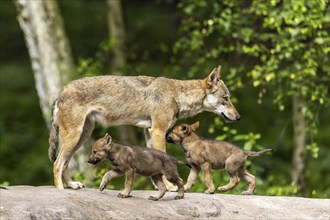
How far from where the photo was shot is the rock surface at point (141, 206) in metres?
8.94

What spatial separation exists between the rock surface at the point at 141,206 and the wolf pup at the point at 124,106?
1060 millimetres

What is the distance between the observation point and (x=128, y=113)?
12.1 metres

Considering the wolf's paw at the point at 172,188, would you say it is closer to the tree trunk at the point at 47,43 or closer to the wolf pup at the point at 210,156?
the wolf pup at the point at 210,156

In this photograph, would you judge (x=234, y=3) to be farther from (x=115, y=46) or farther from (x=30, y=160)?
(x=30, y=160)

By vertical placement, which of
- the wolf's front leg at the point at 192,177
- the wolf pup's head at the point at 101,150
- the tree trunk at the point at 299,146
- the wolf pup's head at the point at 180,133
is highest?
the wolf pup's head at the point at 101,150

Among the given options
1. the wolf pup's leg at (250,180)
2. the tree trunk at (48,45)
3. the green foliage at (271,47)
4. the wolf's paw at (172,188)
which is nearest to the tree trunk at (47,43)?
the tree trunk at (48,45)

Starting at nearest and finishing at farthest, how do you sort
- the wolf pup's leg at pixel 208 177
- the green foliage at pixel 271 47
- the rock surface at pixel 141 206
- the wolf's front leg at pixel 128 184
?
the rock surface at pixel 141 206 < the wolf's front leg at pixel 128 184 < the wolf pup's leg at pixel 208 177 < the green foliage at pixel 271 47

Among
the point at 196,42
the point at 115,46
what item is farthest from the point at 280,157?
the point at 196,42

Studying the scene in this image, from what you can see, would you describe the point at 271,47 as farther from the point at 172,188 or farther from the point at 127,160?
the point at 127,160

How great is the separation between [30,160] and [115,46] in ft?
13.2

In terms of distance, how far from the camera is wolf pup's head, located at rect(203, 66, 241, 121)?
12.8 meters

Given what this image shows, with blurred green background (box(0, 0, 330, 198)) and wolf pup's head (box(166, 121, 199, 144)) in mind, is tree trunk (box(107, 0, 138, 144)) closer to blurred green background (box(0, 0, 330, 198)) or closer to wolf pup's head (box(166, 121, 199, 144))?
blurred green background (box(0, 0, 330, 198))

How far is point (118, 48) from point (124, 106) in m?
7.81

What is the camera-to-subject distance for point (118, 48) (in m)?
19.8
